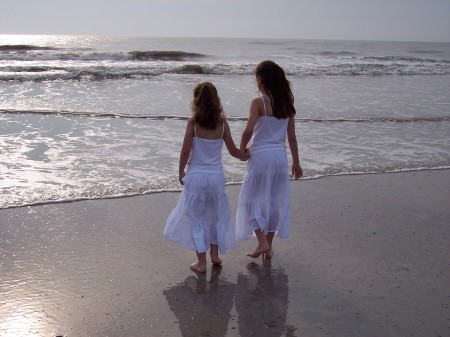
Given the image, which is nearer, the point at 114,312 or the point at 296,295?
the point at 114,312

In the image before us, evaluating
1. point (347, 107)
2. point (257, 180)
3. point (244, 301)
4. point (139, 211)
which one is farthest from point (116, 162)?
point (347, 107)

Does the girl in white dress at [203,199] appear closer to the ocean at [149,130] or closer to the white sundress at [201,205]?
the white sundress at [201,205]

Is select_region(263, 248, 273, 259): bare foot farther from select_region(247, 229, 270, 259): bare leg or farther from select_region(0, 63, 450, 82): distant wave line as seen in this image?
select_region(0, 63, 450, 82): distant wave line

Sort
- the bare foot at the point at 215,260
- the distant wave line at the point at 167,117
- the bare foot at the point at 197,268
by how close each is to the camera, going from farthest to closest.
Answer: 1. the distant wave line at the point at 167,117
2. the bare foot at the point at 215,260
3. the bare foot at the point at 197,268

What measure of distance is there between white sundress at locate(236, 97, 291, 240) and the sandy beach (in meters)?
0.28

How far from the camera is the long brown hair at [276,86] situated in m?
4.43

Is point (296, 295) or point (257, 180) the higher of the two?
point (257, 180)

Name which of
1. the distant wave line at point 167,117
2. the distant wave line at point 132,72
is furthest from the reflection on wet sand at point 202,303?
the distant wave line at point 132,72

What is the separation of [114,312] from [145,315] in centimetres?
19

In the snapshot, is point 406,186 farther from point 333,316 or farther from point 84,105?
point 84,105

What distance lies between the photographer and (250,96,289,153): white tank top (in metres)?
4.48

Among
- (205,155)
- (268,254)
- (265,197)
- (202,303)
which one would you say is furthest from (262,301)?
(205,155)

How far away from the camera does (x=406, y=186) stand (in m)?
6.89

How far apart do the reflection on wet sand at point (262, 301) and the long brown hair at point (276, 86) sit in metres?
1.21
